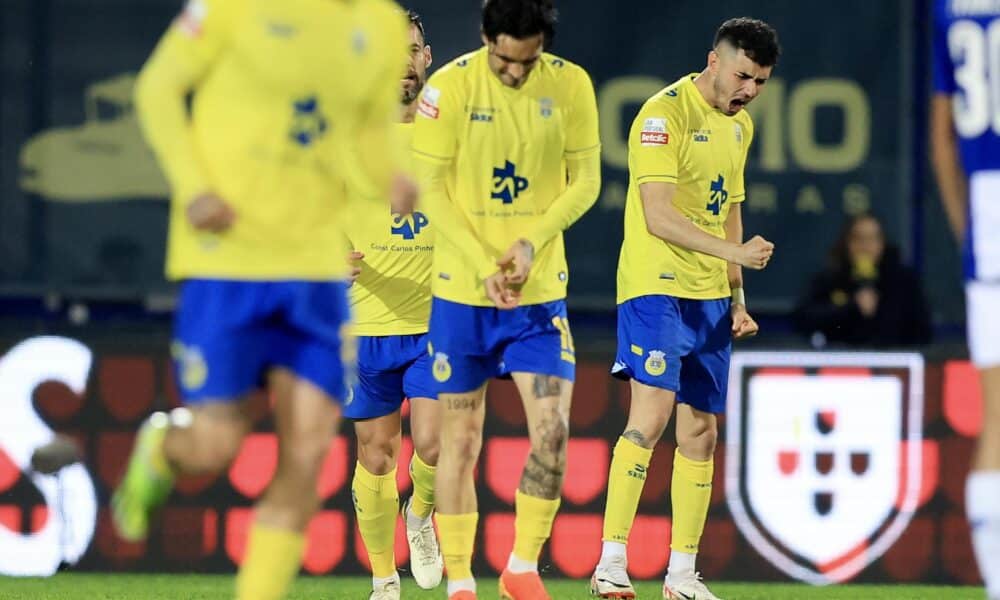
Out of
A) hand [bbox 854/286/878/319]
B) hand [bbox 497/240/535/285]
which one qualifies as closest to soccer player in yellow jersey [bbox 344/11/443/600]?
hand [bbox 497/240/535/285]

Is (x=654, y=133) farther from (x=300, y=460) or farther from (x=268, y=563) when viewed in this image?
(x=268, y=563)

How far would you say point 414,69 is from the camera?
7.96m

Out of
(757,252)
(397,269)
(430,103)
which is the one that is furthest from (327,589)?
(430,103)

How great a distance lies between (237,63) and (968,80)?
200 cm

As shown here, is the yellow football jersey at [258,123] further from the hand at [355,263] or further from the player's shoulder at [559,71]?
the hand at [355,263]

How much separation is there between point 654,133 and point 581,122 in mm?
904

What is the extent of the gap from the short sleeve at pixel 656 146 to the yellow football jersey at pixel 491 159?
0.92 meters

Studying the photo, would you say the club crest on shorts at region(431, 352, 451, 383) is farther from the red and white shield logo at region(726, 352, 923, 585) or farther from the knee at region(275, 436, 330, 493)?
the red and white shield logo at region(726, 352, 923, 585)

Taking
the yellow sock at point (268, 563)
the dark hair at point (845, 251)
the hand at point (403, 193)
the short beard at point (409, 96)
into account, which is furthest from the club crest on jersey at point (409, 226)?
the dark hair at point (845, 251)

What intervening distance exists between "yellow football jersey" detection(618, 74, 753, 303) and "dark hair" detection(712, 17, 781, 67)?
294 mm

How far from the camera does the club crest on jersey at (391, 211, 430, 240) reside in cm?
779

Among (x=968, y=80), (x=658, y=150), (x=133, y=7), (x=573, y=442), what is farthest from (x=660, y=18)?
(x=968, y=80)

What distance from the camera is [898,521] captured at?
9.34 metres

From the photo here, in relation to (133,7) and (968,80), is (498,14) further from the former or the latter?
(133,7)
